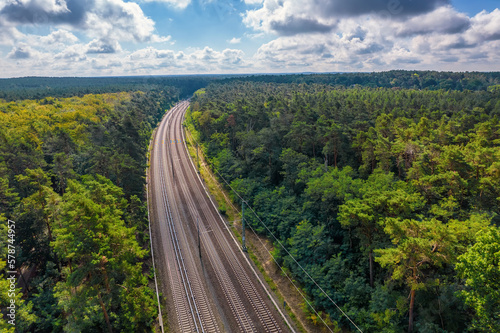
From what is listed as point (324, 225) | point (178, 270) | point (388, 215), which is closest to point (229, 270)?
point (178, 270)

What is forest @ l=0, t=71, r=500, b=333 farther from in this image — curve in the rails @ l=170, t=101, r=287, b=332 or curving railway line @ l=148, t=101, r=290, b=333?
curve in the rails @ l=170, t=101, r=287, b=332

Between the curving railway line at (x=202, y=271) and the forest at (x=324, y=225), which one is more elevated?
the forest at (x=324, y=225)

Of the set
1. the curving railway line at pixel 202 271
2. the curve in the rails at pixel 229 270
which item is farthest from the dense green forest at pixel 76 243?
the curve in the rails at pixel 229 270

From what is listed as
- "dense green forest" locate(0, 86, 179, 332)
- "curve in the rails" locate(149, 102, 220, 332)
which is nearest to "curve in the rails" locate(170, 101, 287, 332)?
"curve in the rails" locate(149, 102, 220, 332)

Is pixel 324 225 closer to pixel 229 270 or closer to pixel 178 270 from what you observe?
pixel 229 270

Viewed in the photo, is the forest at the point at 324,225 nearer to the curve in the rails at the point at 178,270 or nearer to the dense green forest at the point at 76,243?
the dense green forest at the point at 76,243

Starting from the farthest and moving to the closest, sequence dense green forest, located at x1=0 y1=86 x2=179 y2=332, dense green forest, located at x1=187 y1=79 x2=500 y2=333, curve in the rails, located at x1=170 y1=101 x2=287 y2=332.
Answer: curve in the rails, located at x1=170 y1=101 x2=287 y2=332, dense green forest, located at x1=0 y1=86 x2=179 y2=332, dense green forest, located at x1=187 y1=79 x2=500 y2=333

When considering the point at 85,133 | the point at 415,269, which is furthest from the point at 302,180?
the point at 85,133
